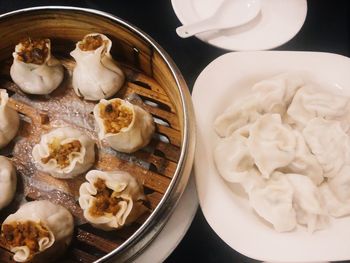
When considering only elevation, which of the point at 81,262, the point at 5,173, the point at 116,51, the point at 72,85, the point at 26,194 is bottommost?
the point at 81,262

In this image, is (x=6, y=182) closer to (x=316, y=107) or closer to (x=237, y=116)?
(x=237, y=116)

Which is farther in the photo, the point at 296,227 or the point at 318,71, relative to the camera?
the point at 318,71

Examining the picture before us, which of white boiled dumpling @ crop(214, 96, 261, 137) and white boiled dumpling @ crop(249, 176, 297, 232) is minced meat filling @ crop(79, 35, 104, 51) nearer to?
white boiled dumpling @ crop(214, 96, 261, 137)

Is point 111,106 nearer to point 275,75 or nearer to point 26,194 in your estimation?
point 26,194

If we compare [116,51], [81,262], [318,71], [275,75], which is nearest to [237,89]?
[275,75]

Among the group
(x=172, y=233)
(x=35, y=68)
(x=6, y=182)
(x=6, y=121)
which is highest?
(x=35, y=68)

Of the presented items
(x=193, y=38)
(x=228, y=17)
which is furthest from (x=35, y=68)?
(x=228, y=17)
